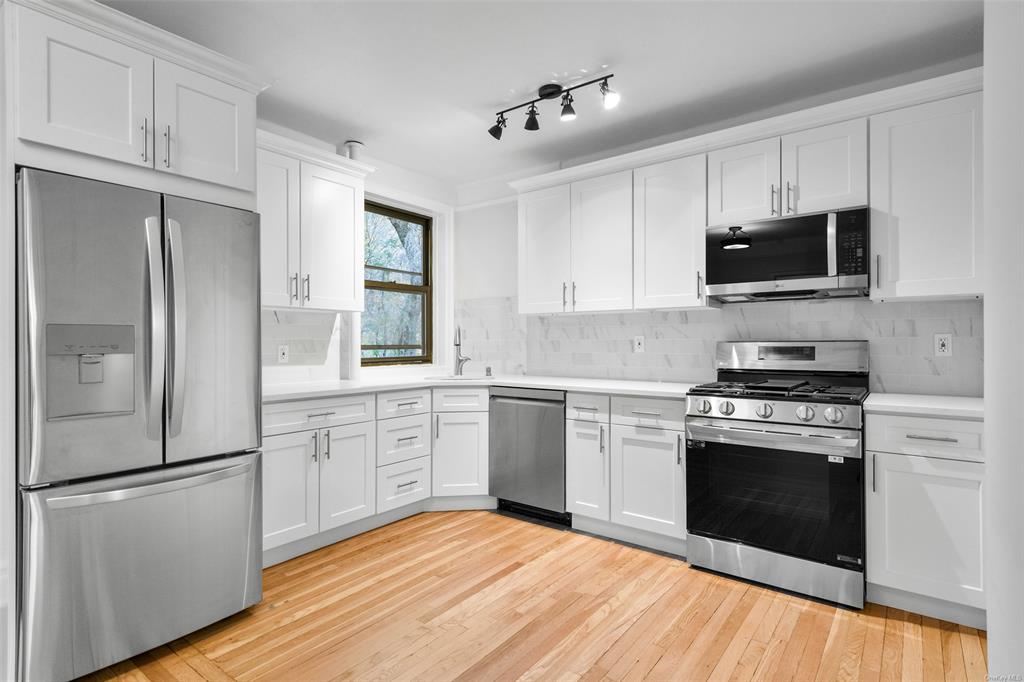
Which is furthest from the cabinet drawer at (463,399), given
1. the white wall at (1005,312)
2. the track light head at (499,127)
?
the white wall at (1005,312)

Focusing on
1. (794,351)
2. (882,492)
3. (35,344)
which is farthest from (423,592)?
(794,351)

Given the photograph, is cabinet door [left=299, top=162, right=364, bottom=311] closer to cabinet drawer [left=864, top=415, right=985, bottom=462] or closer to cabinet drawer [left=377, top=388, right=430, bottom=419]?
cabinet drawer [left=377, top=388, right=430, bottom=419]

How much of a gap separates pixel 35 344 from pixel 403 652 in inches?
66.7

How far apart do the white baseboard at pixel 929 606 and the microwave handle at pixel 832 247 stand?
58.4 inches

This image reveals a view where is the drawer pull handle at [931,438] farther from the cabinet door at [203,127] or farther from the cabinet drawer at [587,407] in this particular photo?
the cabinet door at [203,127]

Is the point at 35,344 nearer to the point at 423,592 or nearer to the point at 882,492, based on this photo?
the point at 423,592

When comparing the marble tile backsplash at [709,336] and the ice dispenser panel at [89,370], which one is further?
the marble tile backsplash at [709,336]

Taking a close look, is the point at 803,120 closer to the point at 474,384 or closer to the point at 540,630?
the point at 474,384

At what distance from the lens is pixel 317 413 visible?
3125 mm

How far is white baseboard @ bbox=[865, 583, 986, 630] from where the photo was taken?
2.35 m

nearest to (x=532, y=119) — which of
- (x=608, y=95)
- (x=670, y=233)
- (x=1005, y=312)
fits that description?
(x=608, y=95)

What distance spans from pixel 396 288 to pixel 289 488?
1964 mm

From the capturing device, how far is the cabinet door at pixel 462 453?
3867 mm

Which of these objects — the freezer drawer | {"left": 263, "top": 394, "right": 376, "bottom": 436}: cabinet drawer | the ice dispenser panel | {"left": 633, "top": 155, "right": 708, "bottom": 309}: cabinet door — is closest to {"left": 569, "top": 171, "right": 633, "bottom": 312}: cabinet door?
{"left": 633, "top": 155, "right": 708, "bottom": 309}: cabinet door
